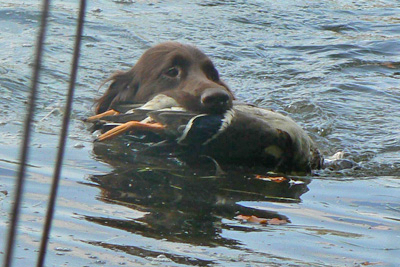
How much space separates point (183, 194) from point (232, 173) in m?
0.49

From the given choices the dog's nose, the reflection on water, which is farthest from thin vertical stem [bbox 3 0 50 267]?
the dog's nose

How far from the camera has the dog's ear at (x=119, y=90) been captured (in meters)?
5.58

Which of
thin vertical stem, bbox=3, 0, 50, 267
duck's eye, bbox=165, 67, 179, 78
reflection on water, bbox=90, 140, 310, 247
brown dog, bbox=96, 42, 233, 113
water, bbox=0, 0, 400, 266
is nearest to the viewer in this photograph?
thin vertical stem, bbox=3, 0, 50, 267

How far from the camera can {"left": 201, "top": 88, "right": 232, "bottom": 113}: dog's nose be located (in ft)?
13.7

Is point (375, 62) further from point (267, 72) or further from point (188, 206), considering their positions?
point (188, 206)

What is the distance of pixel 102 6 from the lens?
9641mm

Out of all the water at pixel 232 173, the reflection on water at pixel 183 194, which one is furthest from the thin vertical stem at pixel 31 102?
the reflection on water at pixel 183 194

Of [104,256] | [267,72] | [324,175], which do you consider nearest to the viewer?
[104,256]

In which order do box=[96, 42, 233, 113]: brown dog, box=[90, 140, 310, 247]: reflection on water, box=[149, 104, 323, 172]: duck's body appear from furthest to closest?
1. box=[96, 42, 233, 113]: brown dog
2. box=[149, 104, 323, 172]: duck's body
3. box=[90, 140, 310, 247]: reflection on water

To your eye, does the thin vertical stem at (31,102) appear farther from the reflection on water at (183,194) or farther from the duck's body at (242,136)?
the duck's body at (242,136)

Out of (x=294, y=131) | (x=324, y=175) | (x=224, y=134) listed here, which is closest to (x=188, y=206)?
(x=224, y=134)

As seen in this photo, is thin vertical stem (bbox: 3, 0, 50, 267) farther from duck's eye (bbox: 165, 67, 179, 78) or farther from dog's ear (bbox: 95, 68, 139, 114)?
dog's ear (bbox: 95, 68, 139, 114)

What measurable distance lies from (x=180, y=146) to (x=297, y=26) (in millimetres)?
5539

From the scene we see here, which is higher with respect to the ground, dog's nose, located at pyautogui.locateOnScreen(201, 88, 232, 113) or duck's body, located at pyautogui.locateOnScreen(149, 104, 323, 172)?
dog's nose, located at pyautogui.locateOnScreen(201, 88, 232, 113)
